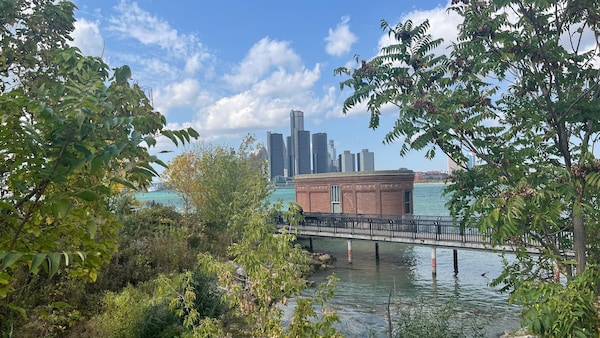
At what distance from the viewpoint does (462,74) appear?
5230mm

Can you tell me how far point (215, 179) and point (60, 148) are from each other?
21561mm

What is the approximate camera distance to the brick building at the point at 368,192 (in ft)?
120

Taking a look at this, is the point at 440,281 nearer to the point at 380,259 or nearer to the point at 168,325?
the point at 380,259

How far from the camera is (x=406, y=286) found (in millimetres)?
20031

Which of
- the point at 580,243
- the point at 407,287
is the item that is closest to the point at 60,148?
the point at 580,243

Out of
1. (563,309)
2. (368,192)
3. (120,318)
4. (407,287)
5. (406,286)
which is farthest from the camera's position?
(368,192)

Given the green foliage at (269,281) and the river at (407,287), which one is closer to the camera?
the green foliage at (269,281)

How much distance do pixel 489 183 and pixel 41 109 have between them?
5.22 meters

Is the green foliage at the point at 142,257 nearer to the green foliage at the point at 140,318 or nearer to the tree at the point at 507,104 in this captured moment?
the green foliage at the point at 140,318

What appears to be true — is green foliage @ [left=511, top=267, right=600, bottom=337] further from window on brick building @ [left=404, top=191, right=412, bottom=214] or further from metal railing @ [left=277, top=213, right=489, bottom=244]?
window on brick building @ [left=404, top=191, right=412, bottom=214]

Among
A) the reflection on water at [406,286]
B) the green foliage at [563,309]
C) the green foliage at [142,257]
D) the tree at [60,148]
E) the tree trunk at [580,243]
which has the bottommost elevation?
the reflection on water at [406,286]

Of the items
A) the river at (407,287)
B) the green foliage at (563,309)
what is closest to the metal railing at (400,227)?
the river at (407,287)

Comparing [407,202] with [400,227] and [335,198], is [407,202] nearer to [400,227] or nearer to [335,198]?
[335,198]

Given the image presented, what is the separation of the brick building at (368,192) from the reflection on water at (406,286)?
484 centimetres
